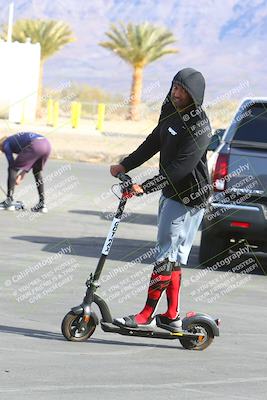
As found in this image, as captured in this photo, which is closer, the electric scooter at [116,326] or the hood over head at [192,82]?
the hood over head at [192,82]

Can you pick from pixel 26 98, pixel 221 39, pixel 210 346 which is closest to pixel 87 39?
pixel 221 39

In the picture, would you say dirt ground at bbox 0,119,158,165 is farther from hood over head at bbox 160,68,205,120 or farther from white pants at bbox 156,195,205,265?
hood over head at bbox 160,68,205,120

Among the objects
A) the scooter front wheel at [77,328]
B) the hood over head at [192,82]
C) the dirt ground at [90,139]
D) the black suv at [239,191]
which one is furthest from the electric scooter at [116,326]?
the dirt ground at [90,139]

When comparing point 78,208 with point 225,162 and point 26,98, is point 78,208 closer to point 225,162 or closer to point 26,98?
point 225,162

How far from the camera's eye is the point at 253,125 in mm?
13344

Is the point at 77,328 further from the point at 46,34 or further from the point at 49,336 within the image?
the point at 46,34

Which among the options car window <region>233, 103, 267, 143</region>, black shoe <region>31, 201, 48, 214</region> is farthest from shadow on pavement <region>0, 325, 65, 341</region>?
black shoe <region>31, 201, 48, 214</region>

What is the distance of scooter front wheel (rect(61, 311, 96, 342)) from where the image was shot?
8664 mm

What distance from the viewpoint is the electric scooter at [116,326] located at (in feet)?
28.2

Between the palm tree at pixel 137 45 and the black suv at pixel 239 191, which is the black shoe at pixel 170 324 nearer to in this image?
the black suv at pixel 239 191

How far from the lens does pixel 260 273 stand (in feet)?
45.1

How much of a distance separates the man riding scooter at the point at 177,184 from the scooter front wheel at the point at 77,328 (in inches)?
9.3

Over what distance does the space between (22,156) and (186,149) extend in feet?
37.7

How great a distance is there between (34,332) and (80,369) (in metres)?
1.37
